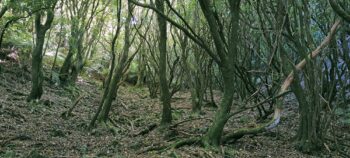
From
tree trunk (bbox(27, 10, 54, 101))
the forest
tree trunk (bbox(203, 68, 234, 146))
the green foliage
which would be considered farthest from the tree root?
tree trunk (bbox(27, 10, 54, 101))

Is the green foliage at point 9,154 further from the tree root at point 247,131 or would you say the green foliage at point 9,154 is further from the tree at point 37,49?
the tree at point 37,49

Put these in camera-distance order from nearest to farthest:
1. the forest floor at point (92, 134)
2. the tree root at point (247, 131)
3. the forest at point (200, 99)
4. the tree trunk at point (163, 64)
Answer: the forest at point (200, 99)
the forest floor at point (92, 134)
the tree root at point (247, 131)
the tree trunk at point (163, 64)

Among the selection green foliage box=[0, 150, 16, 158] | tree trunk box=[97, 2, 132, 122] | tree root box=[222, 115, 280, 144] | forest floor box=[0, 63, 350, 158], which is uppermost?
tree trunk box=[97, 2, 132, 122]

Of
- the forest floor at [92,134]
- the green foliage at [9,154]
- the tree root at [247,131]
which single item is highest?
the tree root at [247,131]

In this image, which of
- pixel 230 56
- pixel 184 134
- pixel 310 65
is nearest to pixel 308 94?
pixel 310 65

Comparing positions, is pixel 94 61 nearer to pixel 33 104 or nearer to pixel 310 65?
pixel 33 104

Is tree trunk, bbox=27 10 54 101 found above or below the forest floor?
above

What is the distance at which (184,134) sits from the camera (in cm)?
891

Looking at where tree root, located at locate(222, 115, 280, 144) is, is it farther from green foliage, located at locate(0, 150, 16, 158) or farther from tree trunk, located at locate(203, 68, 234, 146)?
green foliage, located at locate(0, 150, 16, 158)

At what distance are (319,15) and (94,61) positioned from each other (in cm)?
1857

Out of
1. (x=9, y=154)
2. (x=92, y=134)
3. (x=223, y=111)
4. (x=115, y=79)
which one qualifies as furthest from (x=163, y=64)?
(x=9, y=154)

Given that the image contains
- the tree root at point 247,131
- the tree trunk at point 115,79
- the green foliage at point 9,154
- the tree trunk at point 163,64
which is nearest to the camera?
the green foliage at point 9,154

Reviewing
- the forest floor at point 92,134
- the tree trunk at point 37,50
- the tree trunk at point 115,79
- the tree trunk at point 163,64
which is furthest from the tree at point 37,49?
the tree trunk at point 163,64

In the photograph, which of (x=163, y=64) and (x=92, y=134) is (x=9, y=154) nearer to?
(x=92, y=134)
